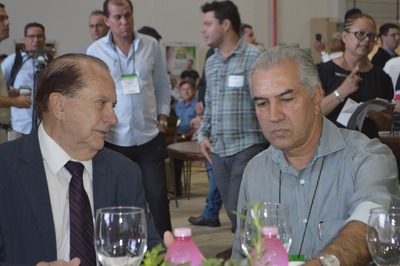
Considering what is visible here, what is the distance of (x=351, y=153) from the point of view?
253 cm

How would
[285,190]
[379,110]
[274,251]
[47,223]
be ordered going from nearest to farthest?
[274,251] → [47,223] → [285,190] → [379,110]

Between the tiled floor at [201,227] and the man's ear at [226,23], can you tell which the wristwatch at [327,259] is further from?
the tiled floor at [201,227]

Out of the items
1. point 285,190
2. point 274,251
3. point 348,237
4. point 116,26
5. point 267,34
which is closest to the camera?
point 274,251

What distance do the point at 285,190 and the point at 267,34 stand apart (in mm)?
14465

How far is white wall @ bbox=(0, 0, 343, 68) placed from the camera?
13.8 metres

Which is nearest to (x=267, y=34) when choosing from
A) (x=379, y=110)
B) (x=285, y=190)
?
(x=379, y=110)

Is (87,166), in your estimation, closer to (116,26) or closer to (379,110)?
(379,110)

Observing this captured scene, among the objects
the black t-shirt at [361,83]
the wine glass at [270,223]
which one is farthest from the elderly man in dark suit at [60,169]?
the black t-shirt at [361,83]

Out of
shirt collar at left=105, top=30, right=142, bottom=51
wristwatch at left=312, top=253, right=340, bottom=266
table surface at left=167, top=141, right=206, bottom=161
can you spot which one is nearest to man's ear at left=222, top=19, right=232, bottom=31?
shirt collar at left=105, top=30, right=142, bottom=51

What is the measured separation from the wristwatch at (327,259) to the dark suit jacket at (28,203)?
0.70 metres

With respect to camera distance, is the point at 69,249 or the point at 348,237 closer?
the point at 348,237

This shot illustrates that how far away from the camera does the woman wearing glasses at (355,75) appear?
499cm

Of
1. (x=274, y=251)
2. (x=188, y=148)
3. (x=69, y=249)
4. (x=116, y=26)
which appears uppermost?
(x=116, y=26)

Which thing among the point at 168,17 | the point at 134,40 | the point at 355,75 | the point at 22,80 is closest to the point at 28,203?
the point at 355,75
